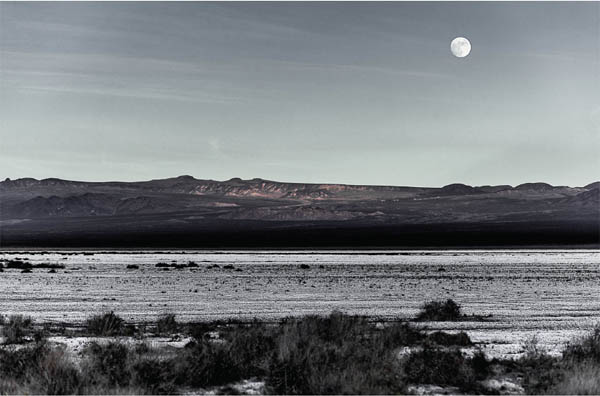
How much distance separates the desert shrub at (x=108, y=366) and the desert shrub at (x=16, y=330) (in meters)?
4.66

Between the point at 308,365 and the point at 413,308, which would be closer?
the point at 308,365

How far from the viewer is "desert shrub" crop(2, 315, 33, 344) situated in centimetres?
1647

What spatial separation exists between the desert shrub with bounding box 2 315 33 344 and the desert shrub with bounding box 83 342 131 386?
466cm

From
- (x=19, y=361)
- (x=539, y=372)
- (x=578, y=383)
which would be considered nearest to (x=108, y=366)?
(x=19, y=361)

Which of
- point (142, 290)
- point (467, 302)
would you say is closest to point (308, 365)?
point (467, 302)

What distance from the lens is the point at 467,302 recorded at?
1208 inches

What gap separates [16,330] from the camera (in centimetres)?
1761

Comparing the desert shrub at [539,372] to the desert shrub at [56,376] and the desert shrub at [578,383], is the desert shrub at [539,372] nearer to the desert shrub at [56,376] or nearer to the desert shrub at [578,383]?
the desert shrub at [578,383]

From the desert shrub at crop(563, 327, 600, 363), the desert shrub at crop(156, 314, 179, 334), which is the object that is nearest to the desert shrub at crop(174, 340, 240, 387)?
the desert shrub at crop(563, 327, 600, 363)

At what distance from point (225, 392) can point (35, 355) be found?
3.37m

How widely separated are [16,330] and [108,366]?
7.14m

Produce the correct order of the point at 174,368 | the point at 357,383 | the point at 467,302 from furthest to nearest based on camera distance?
the point at 467,302 → the point at 174,368 → the point at 357,383

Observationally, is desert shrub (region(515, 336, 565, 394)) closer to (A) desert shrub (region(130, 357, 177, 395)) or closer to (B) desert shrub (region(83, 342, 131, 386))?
(A) desert shrub (region(130, 357, 177, 395))

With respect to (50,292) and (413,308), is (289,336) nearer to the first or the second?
(413,308)
